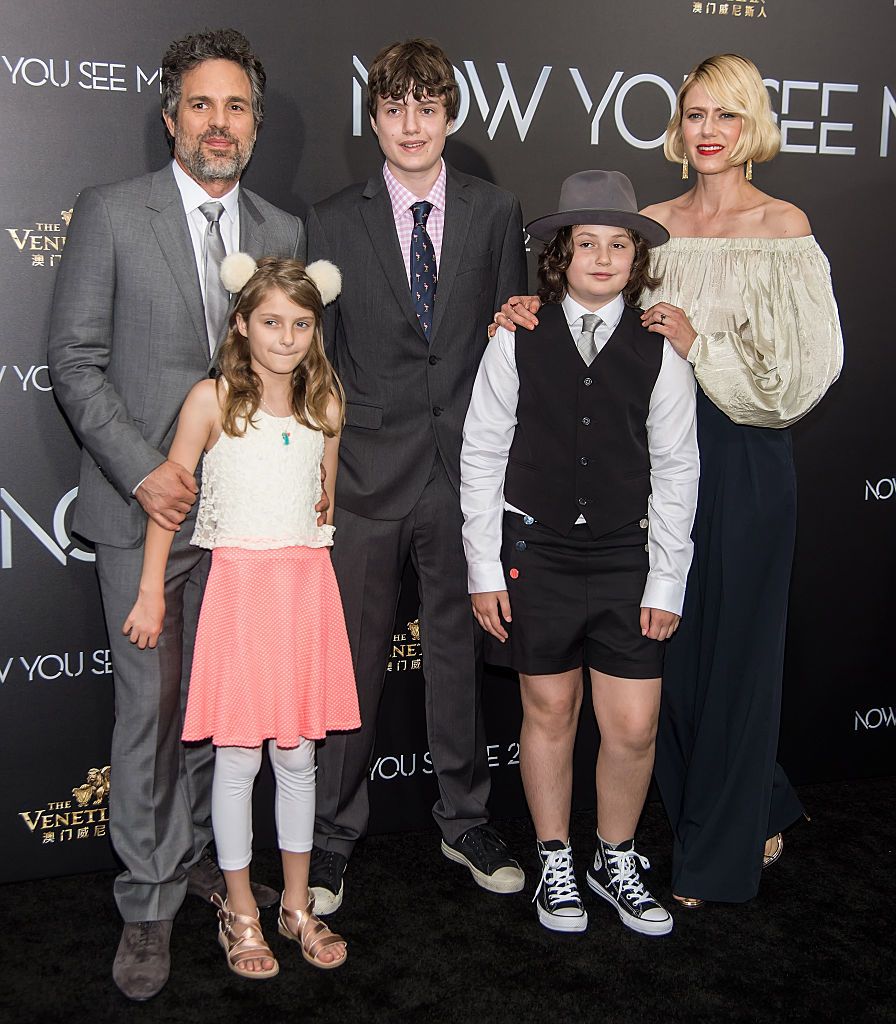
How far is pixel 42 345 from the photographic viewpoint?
9.65 feet

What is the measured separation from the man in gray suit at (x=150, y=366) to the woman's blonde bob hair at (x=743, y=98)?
44.9 inches

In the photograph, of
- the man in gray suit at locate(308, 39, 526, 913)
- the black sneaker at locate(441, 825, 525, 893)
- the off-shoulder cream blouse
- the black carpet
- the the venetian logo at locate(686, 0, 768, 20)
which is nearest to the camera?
the black carpet

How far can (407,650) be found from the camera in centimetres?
335

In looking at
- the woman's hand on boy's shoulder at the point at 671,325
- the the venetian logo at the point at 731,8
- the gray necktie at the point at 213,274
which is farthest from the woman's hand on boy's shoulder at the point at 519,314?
the the venetian logo at the point at 731,8

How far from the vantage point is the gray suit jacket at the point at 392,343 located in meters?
2.82

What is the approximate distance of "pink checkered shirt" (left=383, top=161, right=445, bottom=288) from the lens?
9.39 feet

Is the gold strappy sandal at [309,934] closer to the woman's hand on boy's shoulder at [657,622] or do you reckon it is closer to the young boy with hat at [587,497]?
the young boy with hat at [587,497]

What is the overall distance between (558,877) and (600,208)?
1.66 meters

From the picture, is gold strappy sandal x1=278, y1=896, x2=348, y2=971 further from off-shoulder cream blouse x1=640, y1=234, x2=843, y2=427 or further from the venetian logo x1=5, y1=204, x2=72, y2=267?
the venetian logo x1=5, y1=204, x2=72, y2=267

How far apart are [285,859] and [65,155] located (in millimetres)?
1888

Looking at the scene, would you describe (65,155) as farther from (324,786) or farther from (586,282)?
(324,786)

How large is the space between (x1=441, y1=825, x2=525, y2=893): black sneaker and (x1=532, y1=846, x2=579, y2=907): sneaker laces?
0.45ft

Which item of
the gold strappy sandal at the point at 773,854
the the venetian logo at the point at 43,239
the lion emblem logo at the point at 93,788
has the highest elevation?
the the venetian logo at the point at 43,239

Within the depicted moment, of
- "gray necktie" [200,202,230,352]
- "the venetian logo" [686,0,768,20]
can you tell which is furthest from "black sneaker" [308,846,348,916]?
"the venetian logo" [686,0,768,20]
